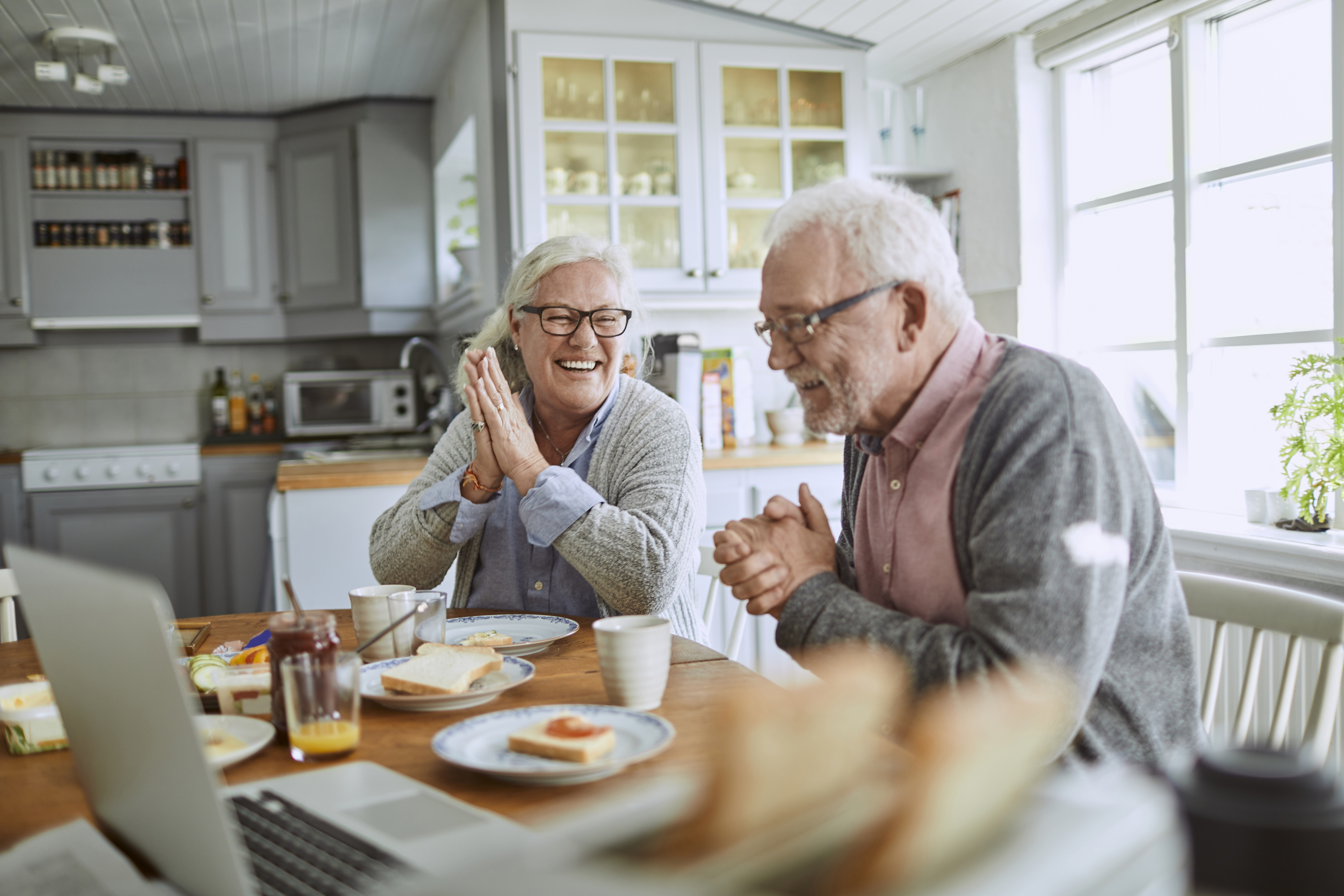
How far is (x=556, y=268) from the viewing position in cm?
182

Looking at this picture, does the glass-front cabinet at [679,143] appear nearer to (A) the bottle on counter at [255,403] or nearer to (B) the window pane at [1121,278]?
(B) the window pane at [1121,278]

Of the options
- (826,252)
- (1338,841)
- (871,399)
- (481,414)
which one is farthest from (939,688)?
(481,414)

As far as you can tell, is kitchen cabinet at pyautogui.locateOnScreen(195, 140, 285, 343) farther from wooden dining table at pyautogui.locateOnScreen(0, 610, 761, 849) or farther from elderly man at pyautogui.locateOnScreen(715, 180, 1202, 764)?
elderly man at pyautogui.locateOnScreen(715, 180, 1202, 764)

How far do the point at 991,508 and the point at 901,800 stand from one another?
0.69m

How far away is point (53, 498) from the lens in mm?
4250

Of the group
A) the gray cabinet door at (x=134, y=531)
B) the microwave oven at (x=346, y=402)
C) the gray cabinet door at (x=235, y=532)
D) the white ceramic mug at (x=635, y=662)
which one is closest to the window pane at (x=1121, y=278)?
the white ceramic mug at (x=635, y=662)

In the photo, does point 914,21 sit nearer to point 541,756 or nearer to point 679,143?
point 679,143

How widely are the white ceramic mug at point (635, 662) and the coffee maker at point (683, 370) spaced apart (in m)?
2.23

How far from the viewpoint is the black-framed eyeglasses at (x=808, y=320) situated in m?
1.13

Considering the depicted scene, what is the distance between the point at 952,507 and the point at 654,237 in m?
2.49

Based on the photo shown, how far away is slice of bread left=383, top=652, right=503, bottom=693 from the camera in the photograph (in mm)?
1068

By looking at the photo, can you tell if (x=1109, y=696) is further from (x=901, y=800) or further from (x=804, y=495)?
(x=901, y=800)

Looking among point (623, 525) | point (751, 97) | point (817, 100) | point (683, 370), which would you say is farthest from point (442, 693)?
point (817, 100)

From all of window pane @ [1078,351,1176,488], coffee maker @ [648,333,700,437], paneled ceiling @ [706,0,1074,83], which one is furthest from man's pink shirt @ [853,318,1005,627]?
paneled ceiling @ [706,0,1074,83]
